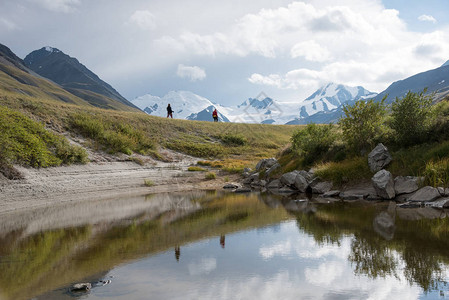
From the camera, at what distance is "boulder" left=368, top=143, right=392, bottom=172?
23.5m

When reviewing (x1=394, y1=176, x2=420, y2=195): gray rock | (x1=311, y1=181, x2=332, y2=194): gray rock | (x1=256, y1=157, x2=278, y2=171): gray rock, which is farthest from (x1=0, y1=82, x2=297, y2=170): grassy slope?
(x1=394, y1=176, x2=420, y2=195): gray rock

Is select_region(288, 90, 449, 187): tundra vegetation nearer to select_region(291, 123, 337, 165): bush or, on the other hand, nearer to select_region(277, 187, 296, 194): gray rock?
select_region(291, 123, 337, 165): bush

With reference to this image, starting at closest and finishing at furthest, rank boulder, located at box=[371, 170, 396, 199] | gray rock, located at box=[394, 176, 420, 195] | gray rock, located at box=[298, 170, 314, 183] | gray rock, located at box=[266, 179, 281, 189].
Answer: gray rock, located at box=[394, 176, 420, 195], boulder, located at box=[371, 170, 396, 199], gray rock, located at box=[298, 170, 314, 183], gray rock, located at box=[266, 179, 281, 189]

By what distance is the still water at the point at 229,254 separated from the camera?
8.17 metres

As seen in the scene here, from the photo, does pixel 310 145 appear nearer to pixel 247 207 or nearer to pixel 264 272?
pixel 247 207

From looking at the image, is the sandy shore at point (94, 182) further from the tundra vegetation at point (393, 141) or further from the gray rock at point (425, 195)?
the gray rock at point (425, 195)

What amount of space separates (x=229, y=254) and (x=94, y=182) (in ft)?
65.2

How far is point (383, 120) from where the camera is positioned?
2625cm

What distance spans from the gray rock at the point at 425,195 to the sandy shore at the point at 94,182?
18183mm

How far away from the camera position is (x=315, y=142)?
31.4m

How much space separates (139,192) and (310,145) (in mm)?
16451

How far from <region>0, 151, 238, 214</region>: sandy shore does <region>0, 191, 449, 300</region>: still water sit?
3.13m

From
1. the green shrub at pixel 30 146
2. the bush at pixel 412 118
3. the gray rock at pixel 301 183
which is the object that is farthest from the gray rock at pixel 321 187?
the green shrub at pixel 30 146

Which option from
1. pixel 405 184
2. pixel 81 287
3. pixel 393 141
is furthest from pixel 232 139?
pixel 81 287
